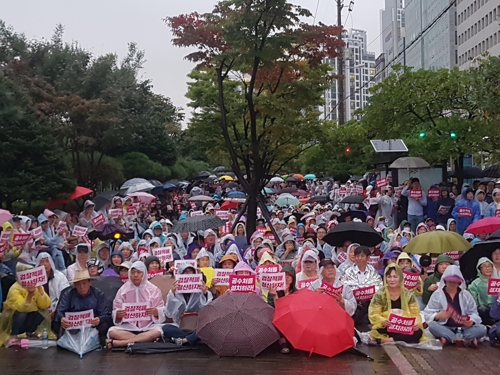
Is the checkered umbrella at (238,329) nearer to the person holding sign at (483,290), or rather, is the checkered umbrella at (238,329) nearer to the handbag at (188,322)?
the handbag at (188,322)

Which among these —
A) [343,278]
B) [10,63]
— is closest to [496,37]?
[10,63]

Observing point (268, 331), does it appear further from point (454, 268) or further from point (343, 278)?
point (454, 268)

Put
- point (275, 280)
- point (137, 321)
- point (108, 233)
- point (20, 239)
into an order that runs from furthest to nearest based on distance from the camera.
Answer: point (108, 233)
point (20, 239)
point (275, 280)
point (137, 321)

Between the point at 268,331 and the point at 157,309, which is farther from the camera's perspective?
the point at 157,309

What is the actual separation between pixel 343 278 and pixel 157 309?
2906 millimetres

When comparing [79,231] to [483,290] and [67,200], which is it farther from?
→ [483,290]

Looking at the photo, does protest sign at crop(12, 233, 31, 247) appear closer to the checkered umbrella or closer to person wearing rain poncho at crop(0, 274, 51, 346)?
person wearing rain poncho at crop(0, 274, 51, 346)

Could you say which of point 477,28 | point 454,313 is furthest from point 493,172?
point 477,28

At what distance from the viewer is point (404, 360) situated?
26.5 feet

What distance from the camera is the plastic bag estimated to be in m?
8.55

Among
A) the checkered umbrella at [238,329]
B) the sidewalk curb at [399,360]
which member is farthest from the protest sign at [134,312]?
the sidewalk curb at [399,360]

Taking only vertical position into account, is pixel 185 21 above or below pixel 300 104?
above

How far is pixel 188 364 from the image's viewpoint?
802 centimetres

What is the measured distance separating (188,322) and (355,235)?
4.05 meters
